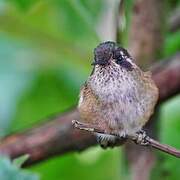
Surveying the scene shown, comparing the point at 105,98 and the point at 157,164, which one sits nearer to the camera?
the point at 105,98

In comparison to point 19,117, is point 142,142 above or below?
below

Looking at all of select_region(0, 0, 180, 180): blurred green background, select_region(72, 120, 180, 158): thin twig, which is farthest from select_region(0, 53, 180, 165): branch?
select_region(72, 120, 180, 158): thin twig

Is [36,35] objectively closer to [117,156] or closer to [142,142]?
[117,156]

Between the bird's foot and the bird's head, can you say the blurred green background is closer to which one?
the bird's head

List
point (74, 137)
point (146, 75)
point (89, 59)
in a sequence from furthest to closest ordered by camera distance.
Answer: point (89, 59) < point (74, 137) < point (146, 75)

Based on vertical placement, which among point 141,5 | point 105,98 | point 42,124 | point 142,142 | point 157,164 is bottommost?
point 142,142

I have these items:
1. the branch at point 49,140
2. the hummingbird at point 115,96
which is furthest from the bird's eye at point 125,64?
the branch at point 49,140

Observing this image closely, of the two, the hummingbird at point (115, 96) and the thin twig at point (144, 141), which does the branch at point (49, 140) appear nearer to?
the hummingbird at point (115, 96)

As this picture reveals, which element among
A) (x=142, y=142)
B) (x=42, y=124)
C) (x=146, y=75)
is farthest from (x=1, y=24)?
(x=142, y=142)

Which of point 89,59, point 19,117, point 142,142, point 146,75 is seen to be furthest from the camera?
point 19,117
